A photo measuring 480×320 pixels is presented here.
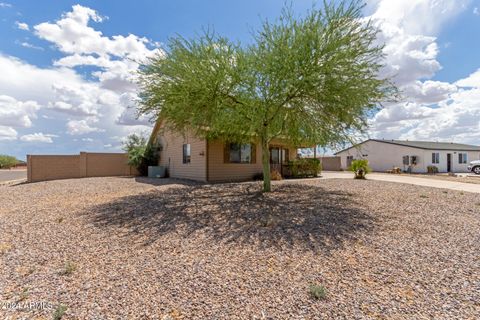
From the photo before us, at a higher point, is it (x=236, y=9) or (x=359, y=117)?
(x=236, y=9)

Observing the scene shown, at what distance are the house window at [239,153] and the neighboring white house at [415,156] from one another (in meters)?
15.3

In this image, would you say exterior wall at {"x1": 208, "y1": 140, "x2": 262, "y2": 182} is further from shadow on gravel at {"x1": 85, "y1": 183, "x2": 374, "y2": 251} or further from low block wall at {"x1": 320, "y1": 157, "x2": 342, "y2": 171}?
low block wall at {"x1": 320, "y1": 157, "x2": 342, "y2": 171}

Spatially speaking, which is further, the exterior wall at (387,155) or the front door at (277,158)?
the exterior wall at (387,155)

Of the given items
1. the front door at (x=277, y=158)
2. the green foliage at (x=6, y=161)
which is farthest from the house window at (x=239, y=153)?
the green foliage at (x=6, y=161)

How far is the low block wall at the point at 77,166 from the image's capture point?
1770 cm

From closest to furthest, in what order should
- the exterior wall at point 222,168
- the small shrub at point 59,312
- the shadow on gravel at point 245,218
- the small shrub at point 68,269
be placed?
the small shrub at point 59,312, the small shrub at point 68,269, the shadow on gravel at point 245,218, the exterior wall at point 222,168

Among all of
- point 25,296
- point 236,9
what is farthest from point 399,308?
point 236,9

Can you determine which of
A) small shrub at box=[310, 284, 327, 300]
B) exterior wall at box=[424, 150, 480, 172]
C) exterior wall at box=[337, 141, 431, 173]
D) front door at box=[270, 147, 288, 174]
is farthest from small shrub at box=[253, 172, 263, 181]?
→ exterior wall at box=[424, 150, 480, 172]

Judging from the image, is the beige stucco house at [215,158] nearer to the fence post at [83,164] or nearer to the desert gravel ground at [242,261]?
the fence post at [83,164]

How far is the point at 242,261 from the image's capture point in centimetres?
415

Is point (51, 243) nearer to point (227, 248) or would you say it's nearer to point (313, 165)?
point (227, 248)

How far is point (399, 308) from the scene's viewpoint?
2994 mm

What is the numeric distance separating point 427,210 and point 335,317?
20.4ft

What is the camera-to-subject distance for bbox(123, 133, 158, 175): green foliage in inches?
759
